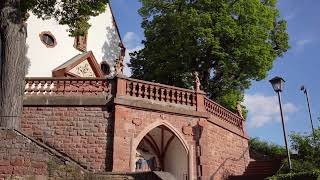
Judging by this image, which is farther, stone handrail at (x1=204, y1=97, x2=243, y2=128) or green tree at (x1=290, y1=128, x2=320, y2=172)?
stone handrail at (x1=204, y1=97, x2=243, y2=128)

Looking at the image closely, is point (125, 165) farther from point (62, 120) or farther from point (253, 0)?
point (253, 0)

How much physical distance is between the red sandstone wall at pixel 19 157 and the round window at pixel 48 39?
12.1m

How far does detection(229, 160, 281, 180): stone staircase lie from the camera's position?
1767 cm

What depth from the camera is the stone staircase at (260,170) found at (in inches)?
696

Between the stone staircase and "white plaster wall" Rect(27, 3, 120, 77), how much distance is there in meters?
11.3

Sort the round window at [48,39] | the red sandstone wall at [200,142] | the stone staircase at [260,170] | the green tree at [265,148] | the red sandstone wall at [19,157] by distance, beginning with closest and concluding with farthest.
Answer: the red sandstone wall at [19,157] → the red sandstone wall at [200,142] → the stone staircase at [260,170] → the round window at [48,39] → the green tree at [265,148]

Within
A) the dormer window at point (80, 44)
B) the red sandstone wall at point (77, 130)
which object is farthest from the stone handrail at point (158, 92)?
the dormer window at point (80, 44)

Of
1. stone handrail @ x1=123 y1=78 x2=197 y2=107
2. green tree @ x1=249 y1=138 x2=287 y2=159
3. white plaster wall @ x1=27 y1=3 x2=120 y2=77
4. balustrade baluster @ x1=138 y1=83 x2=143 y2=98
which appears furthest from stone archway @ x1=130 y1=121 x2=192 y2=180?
green tree @ x1=249 y1=138 x2=287 y2=159

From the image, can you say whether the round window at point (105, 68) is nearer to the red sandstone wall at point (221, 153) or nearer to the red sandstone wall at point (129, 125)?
the red sandstone wall at point (221, 153)

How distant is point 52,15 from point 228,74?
10.8 metres

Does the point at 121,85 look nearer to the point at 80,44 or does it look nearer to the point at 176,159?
the point at 176,159

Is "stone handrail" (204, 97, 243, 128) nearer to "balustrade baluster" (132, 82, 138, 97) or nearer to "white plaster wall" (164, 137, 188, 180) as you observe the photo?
"white plaster wall" (164, 137, 188, 180)

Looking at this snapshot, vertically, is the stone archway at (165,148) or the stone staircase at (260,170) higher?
the stone archway at (165,148)

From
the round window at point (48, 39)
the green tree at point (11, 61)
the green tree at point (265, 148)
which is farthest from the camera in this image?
the green tree at point (265, 148)
